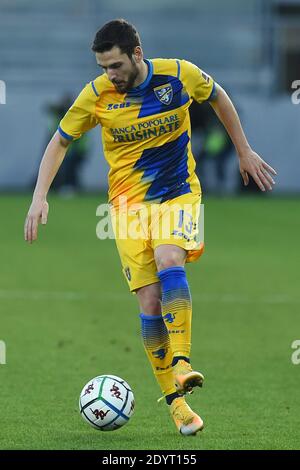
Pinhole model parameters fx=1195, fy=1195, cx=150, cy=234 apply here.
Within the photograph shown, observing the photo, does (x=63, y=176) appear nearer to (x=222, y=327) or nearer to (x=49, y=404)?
(x=222, y=327)

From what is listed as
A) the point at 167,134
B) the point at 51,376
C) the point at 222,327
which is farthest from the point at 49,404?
the point at 222,327

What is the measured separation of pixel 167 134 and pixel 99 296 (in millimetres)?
5792

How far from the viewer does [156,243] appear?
647 centimetres

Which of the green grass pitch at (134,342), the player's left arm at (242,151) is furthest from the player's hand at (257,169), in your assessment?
the green grass pitch at (134,342)

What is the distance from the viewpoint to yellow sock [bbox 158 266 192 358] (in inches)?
248

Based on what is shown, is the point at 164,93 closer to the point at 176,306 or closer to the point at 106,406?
the point at 176,306

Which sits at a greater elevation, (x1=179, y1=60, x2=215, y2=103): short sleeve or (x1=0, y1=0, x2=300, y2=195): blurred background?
(x1=179, y1=60, x2=215, y2=103): short sleeve

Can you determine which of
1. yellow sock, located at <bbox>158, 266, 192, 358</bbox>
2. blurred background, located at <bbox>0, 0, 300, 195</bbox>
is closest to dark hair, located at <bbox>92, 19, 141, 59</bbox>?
yellow sock, located at <bbox>158, 266, 192, 358</bbox>

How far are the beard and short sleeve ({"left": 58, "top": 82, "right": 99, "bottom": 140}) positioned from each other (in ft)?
0.52

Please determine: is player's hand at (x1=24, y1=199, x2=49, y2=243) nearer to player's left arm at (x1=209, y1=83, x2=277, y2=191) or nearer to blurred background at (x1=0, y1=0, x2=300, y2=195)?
player's left arm at (x1=209, y1=83, x2=277, y2=191)

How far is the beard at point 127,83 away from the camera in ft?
21.0

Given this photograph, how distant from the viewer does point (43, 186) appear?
21.4 ft

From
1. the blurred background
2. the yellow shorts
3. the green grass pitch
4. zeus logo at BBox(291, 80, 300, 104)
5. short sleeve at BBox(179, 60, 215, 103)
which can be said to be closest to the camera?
the green grass pitch

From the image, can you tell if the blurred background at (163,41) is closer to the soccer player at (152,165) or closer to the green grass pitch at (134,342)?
the green grass pitch at (134,342)
